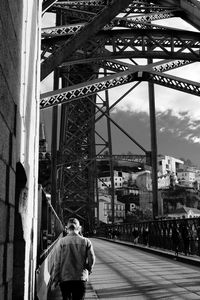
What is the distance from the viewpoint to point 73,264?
566 cm

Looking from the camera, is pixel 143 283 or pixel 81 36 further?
pixel 81 36

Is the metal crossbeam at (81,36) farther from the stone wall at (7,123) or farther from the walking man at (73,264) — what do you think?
the stone wall at (7,123)

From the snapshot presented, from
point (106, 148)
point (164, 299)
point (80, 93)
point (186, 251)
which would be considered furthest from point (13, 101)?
point (106, 148)

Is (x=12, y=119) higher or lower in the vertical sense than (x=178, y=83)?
lower

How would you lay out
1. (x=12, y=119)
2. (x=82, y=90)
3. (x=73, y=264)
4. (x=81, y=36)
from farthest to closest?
(x=82, y=90)
(x=81, y=36)
(x=73, y=264)
(x=12, y=119)

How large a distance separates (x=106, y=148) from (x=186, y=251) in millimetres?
28557

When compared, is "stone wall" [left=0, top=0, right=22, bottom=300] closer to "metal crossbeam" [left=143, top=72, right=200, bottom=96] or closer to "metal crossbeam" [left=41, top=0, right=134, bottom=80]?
"metal crossbeam" [left=41, top=0, right=134, bottom=80]

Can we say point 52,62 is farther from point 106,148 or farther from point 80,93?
point 106,148

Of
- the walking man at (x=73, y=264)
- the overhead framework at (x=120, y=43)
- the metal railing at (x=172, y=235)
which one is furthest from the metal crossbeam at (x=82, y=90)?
the walking man at (x=73, y=264)

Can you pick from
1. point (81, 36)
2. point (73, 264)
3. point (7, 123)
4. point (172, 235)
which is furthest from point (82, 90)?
point (7, 123)

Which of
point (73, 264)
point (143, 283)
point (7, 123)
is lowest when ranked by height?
point (143, 283)

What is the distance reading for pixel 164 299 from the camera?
8.85 m

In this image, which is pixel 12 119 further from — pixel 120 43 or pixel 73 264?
pixel 120 43

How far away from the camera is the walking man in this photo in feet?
Answer: 18.5
